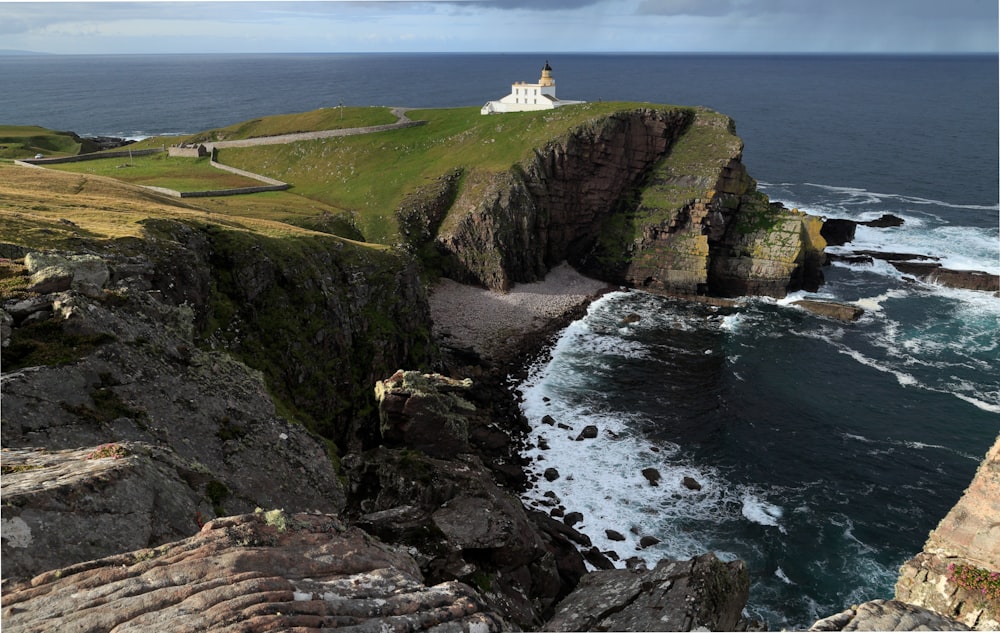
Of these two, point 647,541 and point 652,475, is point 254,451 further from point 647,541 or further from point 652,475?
point 652,475

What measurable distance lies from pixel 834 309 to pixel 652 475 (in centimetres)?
4062

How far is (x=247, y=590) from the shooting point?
10055 millimetres

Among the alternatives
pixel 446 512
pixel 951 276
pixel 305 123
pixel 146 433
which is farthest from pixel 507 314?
pixel 305 123

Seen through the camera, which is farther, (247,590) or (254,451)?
(254,451)

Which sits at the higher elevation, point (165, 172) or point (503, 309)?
point (165, 172)

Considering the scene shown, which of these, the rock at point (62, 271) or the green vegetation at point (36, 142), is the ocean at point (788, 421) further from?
the green vegetation at point (36, 142)

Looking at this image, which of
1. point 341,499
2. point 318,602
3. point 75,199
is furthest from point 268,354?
point 318,602

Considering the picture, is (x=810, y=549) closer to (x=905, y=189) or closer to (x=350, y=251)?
(x=350, y=251)

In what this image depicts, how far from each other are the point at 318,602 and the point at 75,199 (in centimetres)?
4080

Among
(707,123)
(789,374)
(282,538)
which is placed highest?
(707,123)

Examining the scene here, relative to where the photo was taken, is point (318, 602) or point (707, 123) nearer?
point (318, 602)

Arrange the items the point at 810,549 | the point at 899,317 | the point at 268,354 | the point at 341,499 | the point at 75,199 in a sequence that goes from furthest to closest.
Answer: the point at 899,317 < the point at 75,199 < the point at 810,549 < the point at 268,354 < the point at 341,499

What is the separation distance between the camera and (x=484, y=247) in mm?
77812

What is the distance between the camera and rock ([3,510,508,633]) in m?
9.26
